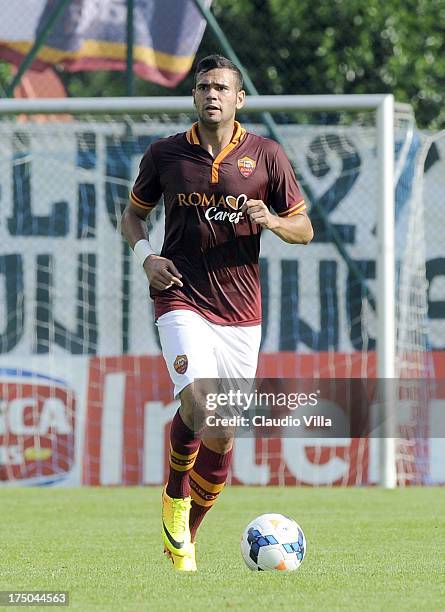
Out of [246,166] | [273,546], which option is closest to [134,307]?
[246,166]

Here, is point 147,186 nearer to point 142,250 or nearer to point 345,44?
point 142,250

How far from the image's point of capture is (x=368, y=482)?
10578 millimetres

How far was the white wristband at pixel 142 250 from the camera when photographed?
589cm

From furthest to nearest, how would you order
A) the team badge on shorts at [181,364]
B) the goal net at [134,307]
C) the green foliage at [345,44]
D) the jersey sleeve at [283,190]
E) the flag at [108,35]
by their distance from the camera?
the green foliage at [345,44]
the flag at [108,35]
the goal net at [134,307]
the jersey sleeve at [283,190]
the team badge on shorts at [181,364]

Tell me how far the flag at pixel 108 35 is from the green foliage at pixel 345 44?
720cm

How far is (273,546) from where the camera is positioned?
18.1ft

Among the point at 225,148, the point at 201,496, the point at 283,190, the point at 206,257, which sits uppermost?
the point at 225,148

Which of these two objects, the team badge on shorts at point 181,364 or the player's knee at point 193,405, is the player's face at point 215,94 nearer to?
the team badge on shorts at point 181,364

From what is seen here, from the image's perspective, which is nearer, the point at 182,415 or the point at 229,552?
the point at 182,415

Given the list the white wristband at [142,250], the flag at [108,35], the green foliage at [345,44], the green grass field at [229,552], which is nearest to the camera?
the green grass field at [229,552]

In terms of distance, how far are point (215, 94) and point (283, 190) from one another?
546 millimetres

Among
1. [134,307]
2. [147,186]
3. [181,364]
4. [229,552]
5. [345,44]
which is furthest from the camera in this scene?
[345,44]

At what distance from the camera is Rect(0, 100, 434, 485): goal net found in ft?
Answer: 35.0

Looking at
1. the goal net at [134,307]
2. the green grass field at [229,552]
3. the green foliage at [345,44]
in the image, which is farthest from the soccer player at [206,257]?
the green foliage at [345,44]
